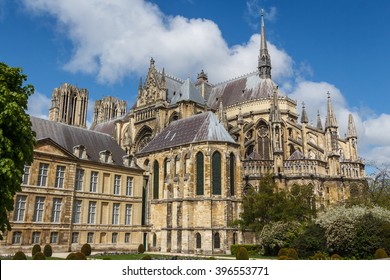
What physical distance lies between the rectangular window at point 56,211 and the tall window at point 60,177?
3.76 feet

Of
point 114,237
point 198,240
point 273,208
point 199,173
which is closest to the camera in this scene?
point 273,208

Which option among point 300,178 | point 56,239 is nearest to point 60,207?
point 56,239

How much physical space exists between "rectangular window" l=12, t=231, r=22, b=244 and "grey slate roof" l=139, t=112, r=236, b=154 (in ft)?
54.6

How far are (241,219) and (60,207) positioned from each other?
617 inches

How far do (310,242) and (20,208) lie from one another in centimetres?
Answer: 2104

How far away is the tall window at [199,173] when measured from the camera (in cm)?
3644

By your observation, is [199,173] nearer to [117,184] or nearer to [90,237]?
[117,184]

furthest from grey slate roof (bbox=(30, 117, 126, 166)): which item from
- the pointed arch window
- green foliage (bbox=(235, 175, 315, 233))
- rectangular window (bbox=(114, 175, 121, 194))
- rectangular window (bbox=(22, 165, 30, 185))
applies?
green foliage (bbox=(235, 175, 315, 233))

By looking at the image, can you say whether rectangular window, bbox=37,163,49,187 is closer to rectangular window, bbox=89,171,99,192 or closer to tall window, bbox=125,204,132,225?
rectangular window, bbox=89,171,99,192

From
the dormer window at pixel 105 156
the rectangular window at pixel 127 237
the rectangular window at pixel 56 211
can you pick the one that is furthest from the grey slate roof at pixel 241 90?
the rectangular window at pixel 56 211

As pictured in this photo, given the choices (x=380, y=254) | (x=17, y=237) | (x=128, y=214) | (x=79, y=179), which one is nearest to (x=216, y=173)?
(x=128, y=214)

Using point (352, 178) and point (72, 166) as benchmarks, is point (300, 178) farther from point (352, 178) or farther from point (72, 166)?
point (72, 166)

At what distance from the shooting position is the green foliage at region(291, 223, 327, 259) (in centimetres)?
2491

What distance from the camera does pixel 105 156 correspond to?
120ft
